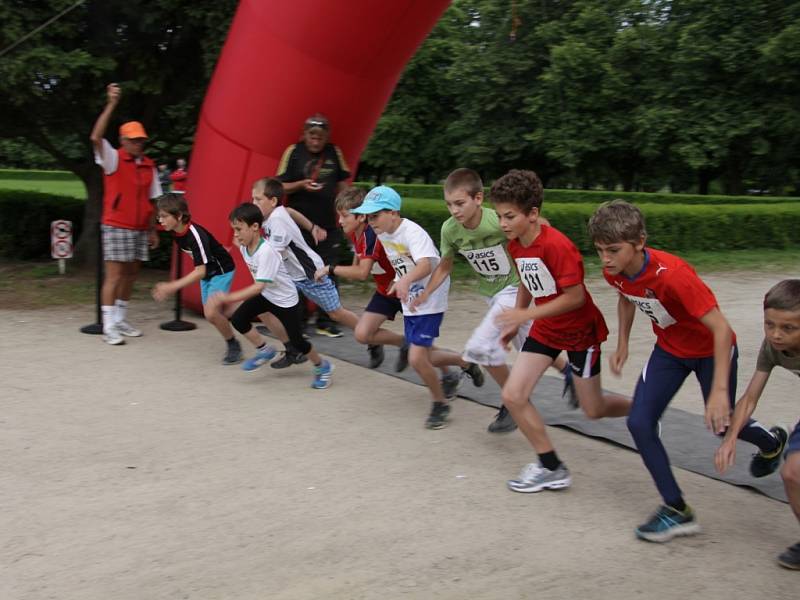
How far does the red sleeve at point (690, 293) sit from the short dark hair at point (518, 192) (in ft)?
2.90

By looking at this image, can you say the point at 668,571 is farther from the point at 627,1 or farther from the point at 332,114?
the point at 627,1

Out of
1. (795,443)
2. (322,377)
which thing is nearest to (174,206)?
(322,377)

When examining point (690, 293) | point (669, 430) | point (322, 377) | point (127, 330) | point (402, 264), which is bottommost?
point (127, 330)

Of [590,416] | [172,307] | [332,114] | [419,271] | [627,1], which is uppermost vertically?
[627,1]

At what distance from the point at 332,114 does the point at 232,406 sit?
3.44 meters

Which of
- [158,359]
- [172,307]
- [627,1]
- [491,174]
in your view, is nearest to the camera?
[158,359]

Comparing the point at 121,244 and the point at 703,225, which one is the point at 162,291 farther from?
the point at 703,225

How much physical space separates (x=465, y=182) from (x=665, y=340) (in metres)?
1.62

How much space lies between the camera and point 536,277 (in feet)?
14.6

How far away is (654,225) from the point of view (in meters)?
15.6

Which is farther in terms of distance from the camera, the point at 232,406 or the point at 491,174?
the point at 491,174

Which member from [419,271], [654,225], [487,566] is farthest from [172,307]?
[654,225]

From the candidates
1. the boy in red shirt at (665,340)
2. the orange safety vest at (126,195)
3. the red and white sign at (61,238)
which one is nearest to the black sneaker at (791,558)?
the boy in red shirt at (665,340)

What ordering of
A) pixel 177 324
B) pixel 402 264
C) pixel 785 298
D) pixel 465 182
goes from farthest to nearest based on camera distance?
pixel 177 324, pixel 402 264, pixel 465 182, pixel 785 298
